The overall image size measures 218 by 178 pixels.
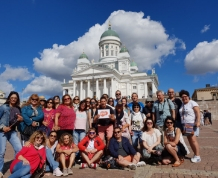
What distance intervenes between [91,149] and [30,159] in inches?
69.2

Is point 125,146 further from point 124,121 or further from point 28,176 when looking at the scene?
point 28,176

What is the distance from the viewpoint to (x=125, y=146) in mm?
5422

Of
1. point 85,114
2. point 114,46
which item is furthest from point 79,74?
point 85,114

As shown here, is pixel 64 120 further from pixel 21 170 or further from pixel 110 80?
pixel 110 80

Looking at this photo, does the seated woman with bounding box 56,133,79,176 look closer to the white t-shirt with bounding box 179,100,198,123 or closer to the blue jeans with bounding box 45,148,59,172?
the blue jeans with bounding box 45,148,59,172

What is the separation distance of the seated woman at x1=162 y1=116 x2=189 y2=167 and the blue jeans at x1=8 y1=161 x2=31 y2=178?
140 inches

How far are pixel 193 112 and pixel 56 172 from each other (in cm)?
416

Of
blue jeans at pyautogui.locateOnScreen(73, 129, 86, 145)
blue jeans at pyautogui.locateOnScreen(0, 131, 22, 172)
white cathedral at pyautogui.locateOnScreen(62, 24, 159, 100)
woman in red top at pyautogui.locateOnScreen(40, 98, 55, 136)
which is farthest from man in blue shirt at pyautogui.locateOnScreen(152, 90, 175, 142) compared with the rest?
white cathedral at pyautogui.locateOnScreen(62, 24, 159, 100)

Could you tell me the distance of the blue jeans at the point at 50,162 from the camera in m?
4.77

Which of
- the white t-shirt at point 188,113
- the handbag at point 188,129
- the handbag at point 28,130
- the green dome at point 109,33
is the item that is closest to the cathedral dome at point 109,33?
the green dome at point 109,33

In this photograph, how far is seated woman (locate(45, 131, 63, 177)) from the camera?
4.64 metres

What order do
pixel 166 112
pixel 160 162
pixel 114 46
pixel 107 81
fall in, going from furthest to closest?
pixel 114 46 → pixel 107 81 → pixel 166 112 → pixel 160 162

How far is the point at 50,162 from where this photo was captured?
188 inches

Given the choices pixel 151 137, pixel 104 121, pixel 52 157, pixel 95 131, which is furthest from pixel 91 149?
pixel 151 137
